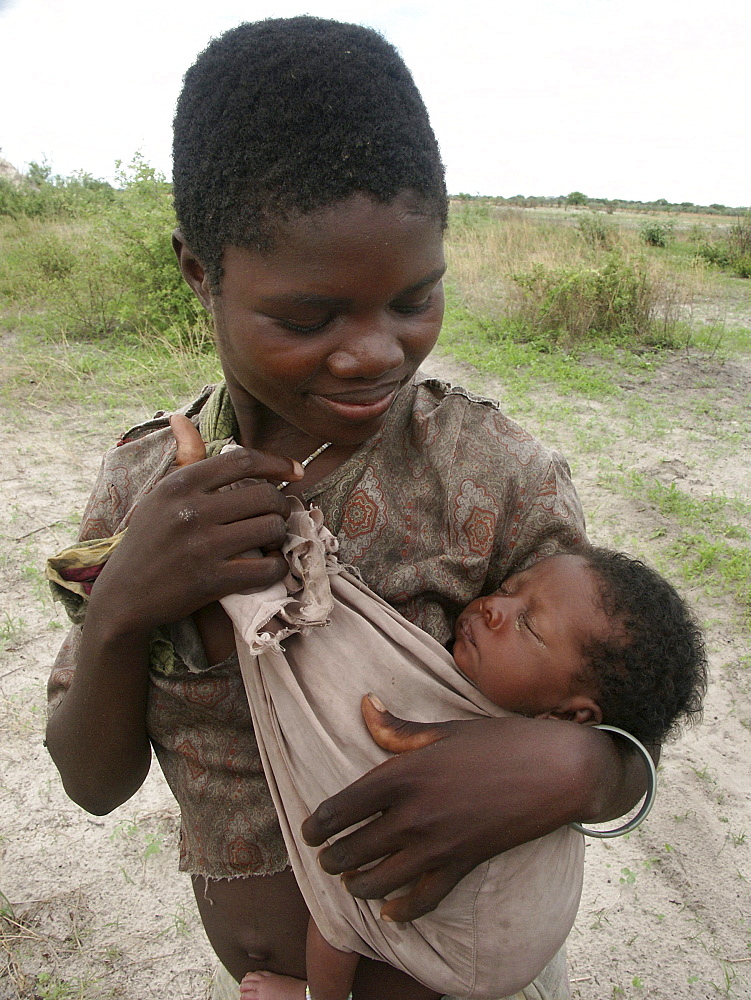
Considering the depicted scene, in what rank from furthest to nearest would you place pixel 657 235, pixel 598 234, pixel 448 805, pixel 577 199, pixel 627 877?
pixel 577 199
pixel 657 235
pixel 598 234
pixel 627 877
pixel 448 805

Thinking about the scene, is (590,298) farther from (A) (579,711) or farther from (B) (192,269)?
(B) (192,269)

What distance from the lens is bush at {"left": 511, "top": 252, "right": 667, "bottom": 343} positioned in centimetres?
758

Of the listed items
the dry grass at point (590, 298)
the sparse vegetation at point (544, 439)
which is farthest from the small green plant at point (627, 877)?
the dry grass at point (590, 298)

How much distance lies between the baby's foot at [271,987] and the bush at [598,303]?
7001mm

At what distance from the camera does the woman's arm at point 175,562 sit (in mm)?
977

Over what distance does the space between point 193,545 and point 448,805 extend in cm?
48

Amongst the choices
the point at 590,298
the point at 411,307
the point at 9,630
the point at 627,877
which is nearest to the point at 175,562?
the point at 411,307

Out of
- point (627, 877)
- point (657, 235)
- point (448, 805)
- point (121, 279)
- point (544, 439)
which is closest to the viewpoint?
point (448, 805)

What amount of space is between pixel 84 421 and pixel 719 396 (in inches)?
205

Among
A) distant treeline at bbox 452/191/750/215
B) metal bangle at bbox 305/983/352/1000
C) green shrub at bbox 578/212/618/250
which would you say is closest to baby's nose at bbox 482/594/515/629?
metal bangle at bbox 305/983/352/1000

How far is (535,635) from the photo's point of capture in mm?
1299

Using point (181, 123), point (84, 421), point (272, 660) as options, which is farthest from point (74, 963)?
point (84, 421)

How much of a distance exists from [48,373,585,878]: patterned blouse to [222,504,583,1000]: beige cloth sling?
0.30 ft

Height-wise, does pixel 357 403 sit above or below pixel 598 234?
below
